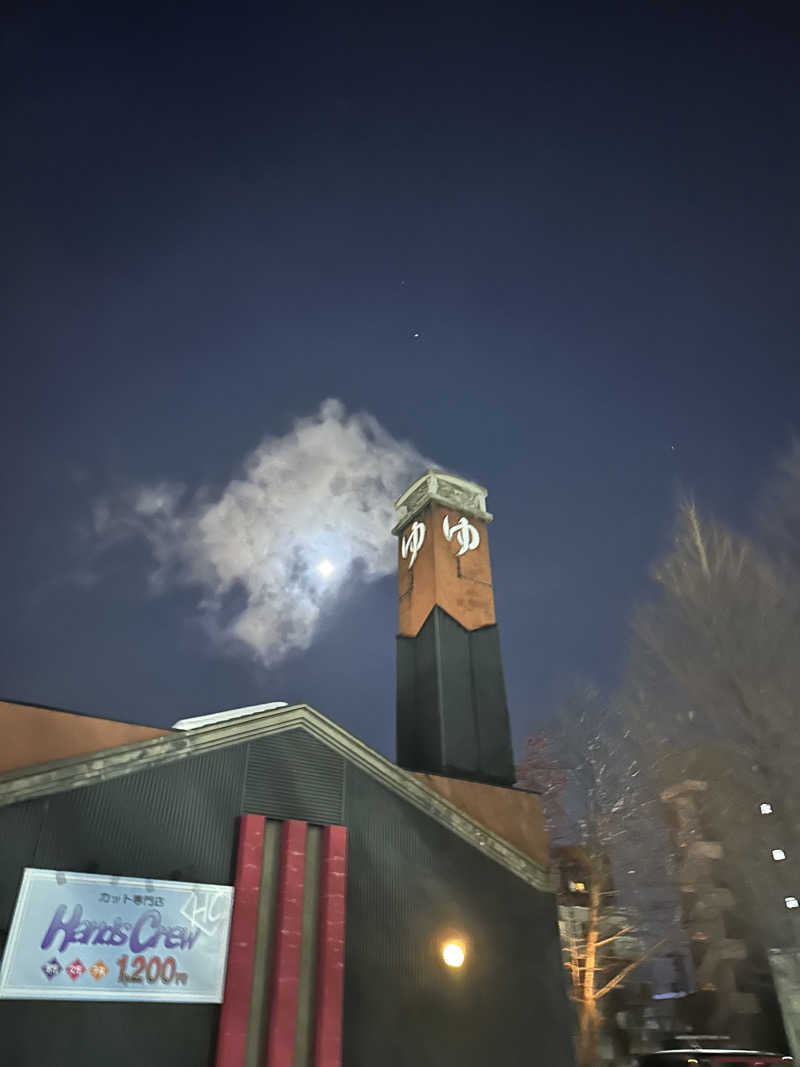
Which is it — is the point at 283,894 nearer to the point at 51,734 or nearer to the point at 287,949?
the point at 287,949

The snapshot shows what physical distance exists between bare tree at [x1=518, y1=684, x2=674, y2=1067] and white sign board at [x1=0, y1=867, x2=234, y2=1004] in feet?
58.6

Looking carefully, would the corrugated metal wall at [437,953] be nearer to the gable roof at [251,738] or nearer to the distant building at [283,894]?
the distant building at [283,894]

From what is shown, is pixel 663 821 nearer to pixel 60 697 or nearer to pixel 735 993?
pixel 735 993

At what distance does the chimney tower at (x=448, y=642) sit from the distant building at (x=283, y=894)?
165 cm

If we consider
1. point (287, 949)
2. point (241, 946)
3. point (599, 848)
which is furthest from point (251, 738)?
point (599, 848)

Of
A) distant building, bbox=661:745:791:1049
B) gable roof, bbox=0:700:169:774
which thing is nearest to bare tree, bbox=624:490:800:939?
distant building, bbox=661:745:791:1049

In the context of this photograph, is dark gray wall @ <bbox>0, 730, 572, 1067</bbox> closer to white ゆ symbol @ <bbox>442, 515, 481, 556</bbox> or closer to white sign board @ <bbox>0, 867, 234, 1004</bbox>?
white sign board @ <bbox>0, 867, 234, 1004</bbox>

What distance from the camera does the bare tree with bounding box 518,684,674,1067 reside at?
2395 centimetres

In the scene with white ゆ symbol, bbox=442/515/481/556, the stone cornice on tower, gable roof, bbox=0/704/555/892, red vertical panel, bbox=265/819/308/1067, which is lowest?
red vertical panel, bbox=265/819/308/1067

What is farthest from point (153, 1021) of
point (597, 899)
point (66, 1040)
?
point (597, 899)

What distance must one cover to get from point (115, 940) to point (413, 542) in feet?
45.9

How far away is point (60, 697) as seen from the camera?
9506 centimetres

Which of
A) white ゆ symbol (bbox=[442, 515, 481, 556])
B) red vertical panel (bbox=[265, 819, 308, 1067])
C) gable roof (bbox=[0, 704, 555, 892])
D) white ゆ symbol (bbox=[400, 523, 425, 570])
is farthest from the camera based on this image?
white ゆ symbol (bbox=[400, 523, 425, 570])

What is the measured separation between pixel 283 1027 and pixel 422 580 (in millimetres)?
12221
